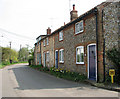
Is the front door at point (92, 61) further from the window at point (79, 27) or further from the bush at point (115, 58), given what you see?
the window at point (79, 27)

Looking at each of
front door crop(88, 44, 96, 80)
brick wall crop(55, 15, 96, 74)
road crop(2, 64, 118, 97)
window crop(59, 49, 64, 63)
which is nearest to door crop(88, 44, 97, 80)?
front door crop(88, 44, 96, 80)

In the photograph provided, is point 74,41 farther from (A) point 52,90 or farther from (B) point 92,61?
(A) point 52,90

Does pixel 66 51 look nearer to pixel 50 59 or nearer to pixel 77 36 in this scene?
pixel 77 36

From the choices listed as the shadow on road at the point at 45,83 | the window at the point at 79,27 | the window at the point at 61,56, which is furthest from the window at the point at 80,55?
the window at the point at 61,56

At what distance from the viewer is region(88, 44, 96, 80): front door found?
1175 centimetres

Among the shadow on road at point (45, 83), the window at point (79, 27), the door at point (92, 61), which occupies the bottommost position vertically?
the shadow on road at point (45, 83)

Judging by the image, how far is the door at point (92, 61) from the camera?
11.8 metres

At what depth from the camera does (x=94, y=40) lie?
11.6 metres

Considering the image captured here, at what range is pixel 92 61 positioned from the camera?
12.0 meters

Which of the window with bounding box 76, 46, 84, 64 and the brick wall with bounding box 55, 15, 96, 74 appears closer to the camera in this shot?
the brick wall with bounding box 55, 15, 96, 74

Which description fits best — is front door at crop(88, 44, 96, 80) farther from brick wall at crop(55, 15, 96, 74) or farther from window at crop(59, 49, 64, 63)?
window at crop(59, 49, 64, 63)

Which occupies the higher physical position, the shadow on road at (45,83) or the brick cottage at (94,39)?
the brick cottage at (94,39)

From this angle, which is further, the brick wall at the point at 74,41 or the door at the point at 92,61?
the brick wall at the point at 74,41

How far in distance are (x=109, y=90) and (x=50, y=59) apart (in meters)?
14.5
